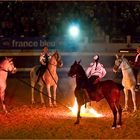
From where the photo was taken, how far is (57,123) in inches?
511

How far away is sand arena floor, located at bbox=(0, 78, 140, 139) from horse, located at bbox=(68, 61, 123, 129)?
0.46 metres

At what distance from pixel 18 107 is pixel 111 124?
4.33m

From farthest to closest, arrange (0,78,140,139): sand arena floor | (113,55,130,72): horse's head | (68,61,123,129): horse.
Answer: (113,55,130,72): horse's head
(68,61,123,129): horse
(0,78,140,139): sand arena floor

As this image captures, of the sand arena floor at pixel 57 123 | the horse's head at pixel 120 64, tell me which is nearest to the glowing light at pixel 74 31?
the sand arena floor at pixel 57 123

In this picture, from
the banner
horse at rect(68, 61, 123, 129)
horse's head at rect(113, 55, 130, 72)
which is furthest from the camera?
the banner

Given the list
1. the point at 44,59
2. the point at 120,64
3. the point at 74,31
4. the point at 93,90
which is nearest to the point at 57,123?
the point at 93,90

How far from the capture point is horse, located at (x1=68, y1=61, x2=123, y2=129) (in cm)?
1233

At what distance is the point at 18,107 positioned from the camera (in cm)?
1593

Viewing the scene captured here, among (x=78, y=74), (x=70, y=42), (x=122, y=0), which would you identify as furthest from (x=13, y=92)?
(x=122, y=0)

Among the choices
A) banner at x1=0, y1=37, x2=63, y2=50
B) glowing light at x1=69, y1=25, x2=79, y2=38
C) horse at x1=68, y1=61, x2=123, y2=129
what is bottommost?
horse at x1=68, y1=61, x2=123, y2=129

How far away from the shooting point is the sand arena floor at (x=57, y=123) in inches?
→ 457

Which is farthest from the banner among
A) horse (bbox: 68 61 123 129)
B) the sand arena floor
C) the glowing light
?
horse (bbox: 68 61 123 129)

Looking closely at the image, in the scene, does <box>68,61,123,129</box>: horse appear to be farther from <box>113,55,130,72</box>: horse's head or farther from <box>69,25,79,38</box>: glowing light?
<box>69,25,79,38</box>: glowing light

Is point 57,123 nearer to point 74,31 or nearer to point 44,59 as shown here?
point 44,59
